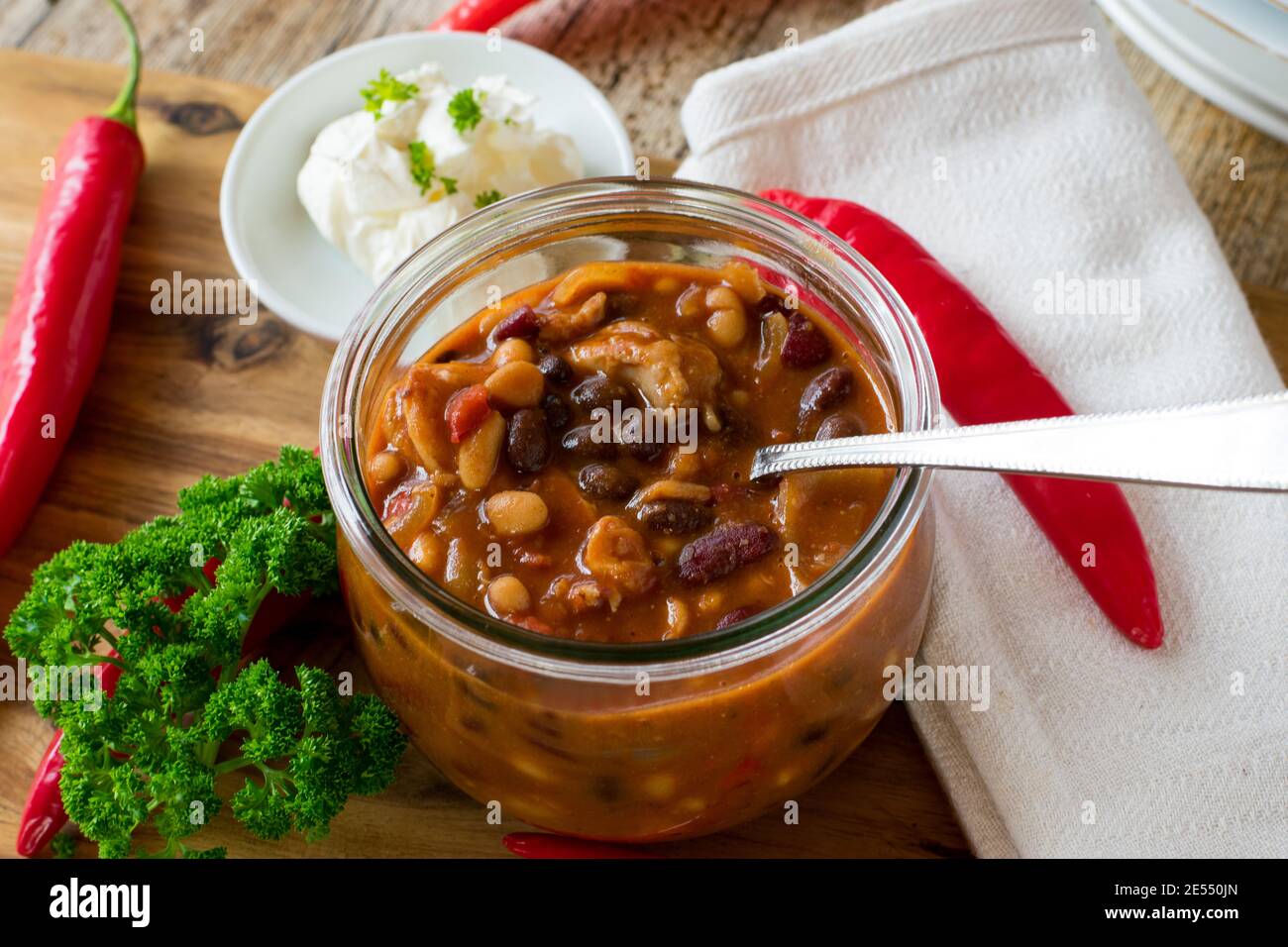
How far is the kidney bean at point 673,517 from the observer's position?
6.73ft

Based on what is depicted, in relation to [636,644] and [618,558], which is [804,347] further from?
[636,644]

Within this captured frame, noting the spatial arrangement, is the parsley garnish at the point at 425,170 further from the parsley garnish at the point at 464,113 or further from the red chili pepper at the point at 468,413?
the red chili pepper at the point at 468,413

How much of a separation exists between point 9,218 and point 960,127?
7.41 ft

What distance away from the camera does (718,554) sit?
200 centimetres

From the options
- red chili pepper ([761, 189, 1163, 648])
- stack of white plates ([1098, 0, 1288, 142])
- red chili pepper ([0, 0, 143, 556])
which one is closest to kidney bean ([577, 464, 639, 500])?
→ red chili pepper ([761, 189, 1163, 648])

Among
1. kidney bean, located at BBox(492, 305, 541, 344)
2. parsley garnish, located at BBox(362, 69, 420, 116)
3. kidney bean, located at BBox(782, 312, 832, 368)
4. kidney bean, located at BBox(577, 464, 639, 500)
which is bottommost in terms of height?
kidney bean, located at BBox(577, 464, 639, 500)

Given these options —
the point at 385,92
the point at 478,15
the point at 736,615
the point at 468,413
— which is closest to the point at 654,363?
the point at 468,413

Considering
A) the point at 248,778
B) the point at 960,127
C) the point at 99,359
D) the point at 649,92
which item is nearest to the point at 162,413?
the point at 99,359

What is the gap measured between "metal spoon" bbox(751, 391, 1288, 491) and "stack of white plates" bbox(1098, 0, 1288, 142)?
1514mm

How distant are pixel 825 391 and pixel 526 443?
49 cm

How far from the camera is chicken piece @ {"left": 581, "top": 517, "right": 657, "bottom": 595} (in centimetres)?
201

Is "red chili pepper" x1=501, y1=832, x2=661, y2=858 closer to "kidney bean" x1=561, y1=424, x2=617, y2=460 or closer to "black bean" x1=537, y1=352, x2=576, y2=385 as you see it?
"kidney bean" x1=561, y1=424, x2=617, y2=460

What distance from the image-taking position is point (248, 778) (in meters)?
2.24

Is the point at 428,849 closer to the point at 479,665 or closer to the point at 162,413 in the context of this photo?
the point at 479,665
